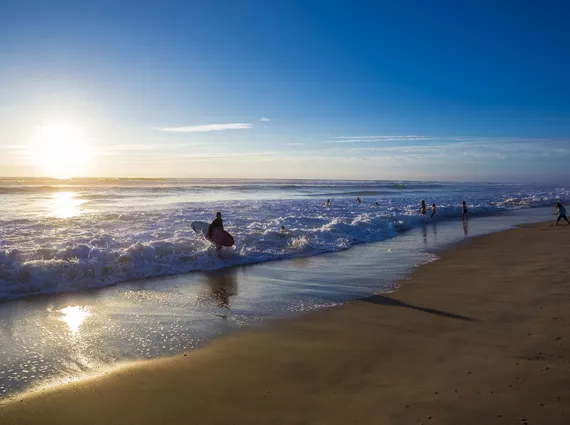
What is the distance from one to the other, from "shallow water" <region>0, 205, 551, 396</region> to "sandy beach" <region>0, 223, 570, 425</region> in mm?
610

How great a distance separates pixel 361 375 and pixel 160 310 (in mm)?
4818

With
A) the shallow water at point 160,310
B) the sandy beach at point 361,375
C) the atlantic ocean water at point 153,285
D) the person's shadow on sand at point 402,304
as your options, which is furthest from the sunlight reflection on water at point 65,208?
the sandy beach at point 361,375

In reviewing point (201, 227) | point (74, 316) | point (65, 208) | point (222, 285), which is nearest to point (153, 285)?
point (222, 285)

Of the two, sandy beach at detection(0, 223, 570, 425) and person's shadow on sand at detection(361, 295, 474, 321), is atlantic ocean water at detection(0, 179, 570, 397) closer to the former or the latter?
person's shadow on sand at detection(361, 295, 474, 321)

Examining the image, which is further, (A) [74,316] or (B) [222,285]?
(B) [222,285]

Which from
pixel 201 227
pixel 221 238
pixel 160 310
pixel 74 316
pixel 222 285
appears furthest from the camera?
pixel 201 227

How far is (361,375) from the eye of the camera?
5.33 metres

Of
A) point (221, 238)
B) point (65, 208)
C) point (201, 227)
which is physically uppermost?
point (65, 208)

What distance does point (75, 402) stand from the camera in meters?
4.79

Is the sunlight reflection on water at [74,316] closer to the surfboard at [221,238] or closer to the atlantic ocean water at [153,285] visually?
the atlantic ocean water at [153,285]

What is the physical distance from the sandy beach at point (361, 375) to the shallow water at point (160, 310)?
2.00 ft

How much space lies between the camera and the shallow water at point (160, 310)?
605 centimetres

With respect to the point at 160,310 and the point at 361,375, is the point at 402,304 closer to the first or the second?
the point at 361,375

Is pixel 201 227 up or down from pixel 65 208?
down
